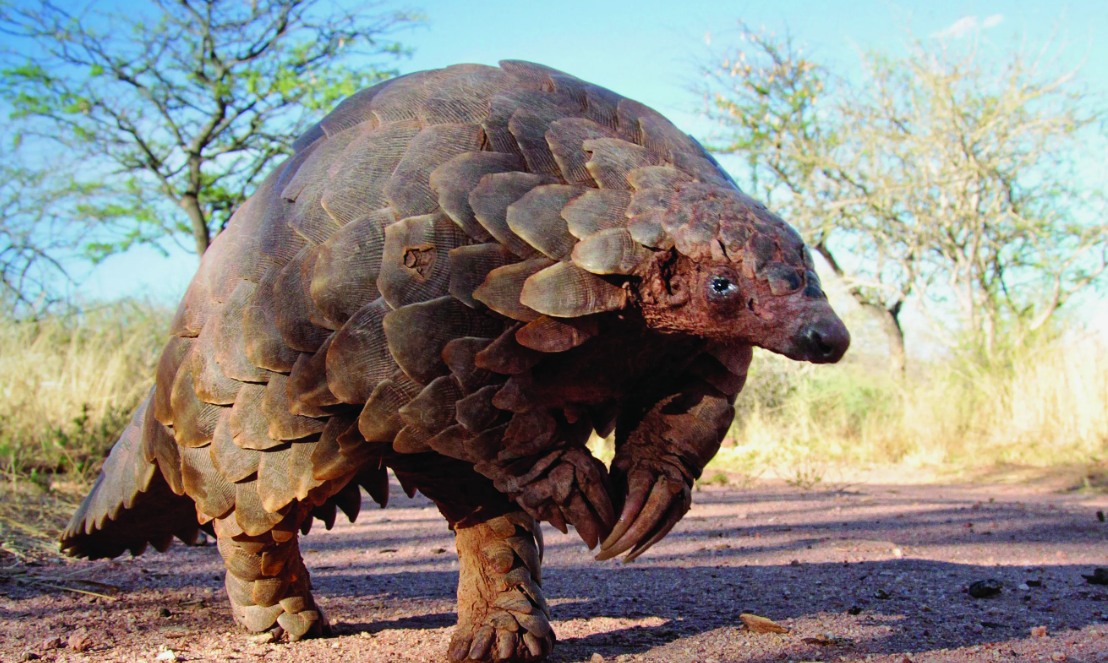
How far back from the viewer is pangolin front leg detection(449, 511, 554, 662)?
2.80 m

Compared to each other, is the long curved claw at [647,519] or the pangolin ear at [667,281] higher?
the pangolin ear at [667,281]

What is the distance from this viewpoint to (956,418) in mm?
9570

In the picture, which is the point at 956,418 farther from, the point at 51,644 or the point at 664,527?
the point at 51,644

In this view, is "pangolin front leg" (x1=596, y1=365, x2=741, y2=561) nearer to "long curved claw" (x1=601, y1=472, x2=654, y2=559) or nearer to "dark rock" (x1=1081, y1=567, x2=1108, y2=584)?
"long curved claw" (x1=601, y1=472, x2=654, y2=559)

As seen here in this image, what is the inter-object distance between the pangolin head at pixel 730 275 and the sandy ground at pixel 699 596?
125 cm

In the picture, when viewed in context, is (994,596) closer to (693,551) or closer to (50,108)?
(693,551)

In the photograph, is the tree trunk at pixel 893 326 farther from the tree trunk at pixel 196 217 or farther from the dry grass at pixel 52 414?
the dry grass at pixel 52 414

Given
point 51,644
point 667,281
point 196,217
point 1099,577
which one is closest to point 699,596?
point 1099,577

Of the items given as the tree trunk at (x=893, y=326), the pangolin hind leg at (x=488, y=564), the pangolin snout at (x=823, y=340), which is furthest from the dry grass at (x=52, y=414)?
the tree trunk at (x=893, y=326)

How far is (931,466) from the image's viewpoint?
30.2 ft

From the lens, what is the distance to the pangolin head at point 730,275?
1.95 meters

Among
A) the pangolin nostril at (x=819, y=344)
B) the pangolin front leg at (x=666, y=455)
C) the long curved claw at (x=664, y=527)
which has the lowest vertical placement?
the long curved claw at (x=664, y=527)

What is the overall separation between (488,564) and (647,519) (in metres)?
0.87

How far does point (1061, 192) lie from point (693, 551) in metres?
12.9
